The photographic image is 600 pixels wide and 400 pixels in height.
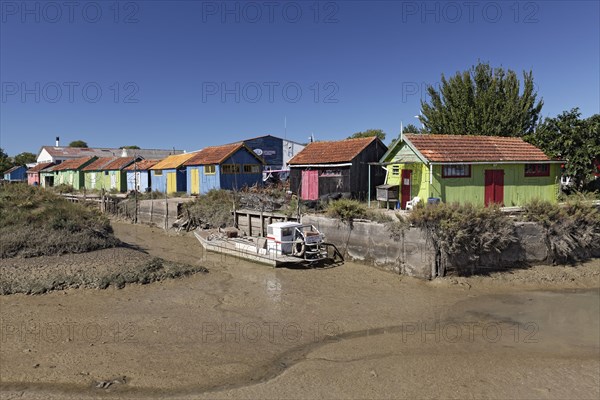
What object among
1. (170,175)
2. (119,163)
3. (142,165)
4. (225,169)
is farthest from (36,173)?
(225,169)

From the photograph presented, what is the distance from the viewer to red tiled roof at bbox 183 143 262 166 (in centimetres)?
3203

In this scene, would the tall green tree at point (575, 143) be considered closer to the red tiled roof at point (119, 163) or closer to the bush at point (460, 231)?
the bush at point (460, 231)

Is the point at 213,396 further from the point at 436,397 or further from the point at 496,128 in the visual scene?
the point at 496,128

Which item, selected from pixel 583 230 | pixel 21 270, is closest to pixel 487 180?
pixel 583 230

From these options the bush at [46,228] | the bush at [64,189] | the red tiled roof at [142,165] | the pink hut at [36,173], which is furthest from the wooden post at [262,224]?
the pink hut at [36,173]

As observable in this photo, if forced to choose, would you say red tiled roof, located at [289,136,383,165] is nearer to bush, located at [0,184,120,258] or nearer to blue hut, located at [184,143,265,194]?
blue hut, located at [184,143,265,194]

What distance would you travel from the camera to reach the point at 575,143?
2192 cm

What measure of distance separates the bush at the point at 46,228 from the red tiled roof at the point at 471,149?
13.9 meters

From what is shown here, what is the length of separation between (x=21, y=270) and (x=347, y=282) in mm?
10836

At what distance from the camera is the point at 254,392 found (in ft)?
25.0

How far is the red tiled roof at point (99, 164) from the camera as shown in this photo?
49.0 m

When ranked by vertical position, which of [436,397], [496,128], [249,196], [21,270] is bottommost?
[436,397]

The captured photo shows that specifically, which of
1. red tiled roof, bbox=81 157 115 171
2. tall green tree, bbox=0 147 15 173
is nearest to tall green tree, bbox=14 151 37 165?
tall green tree, bbox=0 147 15 173

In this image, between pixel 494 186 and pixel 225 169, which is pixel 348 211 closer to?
pixel 494 186
